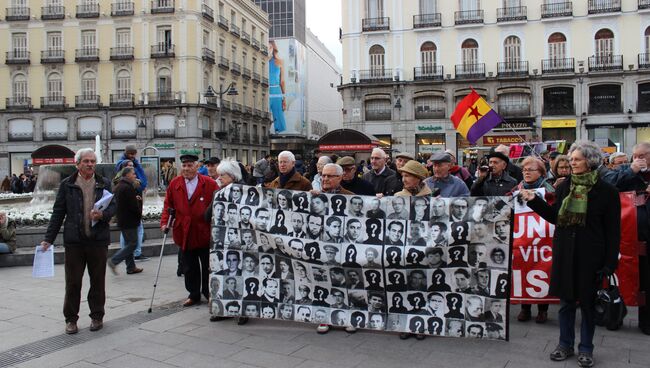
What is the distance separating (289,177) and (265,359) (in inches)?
93.2

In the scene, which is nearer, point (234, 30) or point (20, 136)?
point (20, 136)

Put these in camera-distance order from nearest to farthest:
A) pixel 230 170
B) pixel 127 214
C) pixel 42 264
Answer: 1. pixel 42 264
2. pixel 230 170
3. pixel 127 214

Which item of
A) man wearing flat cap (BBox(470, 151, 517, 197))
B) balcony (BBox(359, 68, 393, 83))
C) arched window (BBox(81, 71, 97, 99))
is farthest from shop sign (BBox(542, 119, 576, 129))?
arched window (BBox(81, 71, 97, 99))

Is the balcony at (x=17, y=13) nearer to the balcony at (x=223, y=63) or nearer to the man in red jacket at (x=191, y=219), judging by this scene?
the balcony at (x=223, y=63)

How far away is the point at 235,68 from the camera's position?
185ft

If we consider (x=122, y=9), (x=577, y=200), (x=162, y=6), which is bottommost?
(x=577, y=200)

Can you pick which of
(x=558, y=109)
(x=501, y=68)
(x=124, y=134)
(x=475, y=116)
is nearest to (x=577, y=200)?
(x=475, y=116)

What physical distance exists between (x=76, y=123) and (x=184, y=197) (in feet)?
153

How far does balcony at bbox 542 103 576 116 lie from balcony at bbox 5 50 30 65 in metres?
43.6

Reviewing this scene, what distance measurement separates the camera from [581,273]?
15.6 feet

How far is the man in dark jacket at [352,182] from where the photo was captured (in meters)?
7.18

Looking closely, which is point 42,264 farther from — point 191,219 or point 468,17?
point 468,17

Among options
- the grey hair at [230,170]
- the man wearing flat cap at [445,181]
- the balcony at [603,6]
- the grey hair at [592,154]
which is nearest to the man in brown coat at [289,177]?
the grey hair at [230,170]

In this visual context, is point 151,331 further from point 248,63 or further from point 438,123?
point 248,63
